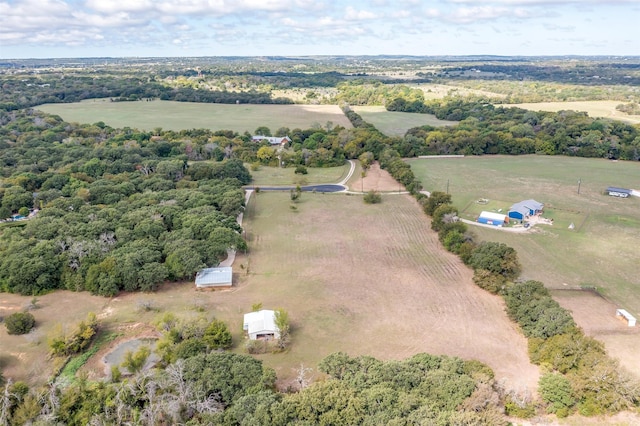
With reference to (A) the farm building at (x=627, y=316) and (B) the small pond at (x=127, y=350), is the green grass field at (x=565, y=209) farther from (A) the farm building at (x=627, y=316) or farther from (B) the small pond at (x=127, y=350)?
(B) the small pond at (x=127, y=350)

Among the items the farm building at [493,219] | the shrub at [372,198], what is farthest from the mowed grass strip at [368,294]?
the farm building at [493,219]

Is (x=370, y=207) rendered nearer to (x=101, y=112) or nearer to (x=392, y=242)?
(x=392, y=242)

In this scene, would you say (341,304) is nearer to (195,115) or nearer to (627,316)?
Result: (627,316)

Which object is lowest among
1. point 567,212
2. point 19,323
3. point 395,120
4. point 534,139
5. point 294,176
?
point 567,212

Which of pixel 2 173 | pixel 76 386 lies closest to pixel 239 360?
pixel 76 386

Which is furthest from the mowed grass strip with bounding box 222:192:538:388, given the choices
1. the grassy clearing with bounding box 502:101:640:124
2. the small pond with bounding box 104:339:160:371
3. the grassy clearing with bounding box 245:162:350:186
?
the grassy clearing with bounding box 502:101:640:124

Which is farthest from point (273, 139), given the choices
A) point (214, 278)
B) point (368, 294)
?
point (368, 294)
